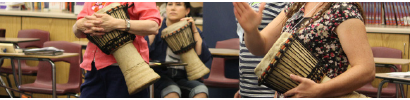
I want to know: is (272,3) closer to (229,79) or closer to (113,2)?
(113,2)

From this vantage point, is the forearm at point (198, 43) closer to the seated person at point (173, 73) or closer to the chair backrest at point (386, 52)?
the seated person at point (173, 73)

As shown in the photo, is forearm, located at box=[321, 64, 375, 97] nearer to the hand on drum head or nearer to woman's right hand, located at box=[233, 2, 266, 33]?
woman's right hand, located at box=[233, 2, 266, 33]

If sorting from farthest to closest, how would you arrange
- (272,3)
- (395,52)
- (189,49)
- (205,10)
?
(205,10) < (395,52) < (189,49) < (272,3)

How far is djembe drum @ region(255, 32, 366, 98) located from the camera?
118cm

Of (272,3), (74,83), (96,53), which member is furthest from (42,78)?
(272,3)

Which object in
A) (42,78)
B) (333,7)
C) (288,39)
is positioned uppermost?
(333,7)

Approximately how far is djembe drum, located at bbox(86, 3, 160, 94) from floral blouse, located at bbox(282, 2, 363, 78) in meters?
0.79

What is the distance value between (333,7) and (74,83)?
318 centimetres

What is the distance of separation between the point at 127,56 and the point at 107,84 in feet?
0.61

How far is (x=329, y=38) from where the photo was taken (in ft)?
3.80

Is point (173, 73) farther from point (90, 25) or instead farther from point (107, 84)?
point (90, 25)

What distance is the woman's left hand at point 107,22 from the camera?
1764mm

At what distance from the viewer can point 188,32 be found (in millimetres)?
3203

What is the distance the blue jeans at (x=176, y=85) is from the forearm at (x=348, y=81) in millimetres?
2133
